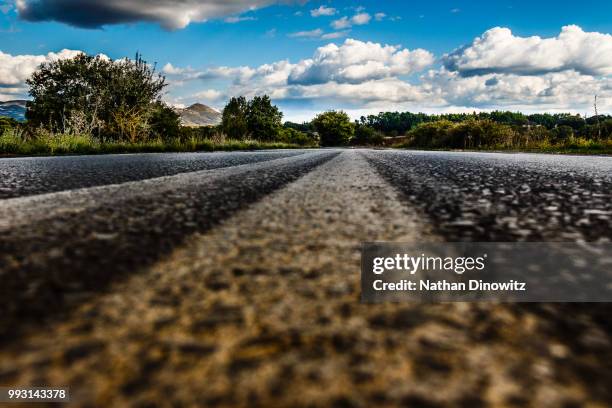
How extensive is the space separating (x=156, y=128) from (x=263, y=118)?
17.6 metres

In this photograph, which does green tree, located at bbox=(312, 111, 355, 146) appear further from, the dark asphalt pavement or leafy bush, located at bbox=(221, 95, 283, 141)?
the dark asphalt pavement

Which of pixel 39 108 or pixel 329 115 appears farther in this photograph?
pixel 329 115

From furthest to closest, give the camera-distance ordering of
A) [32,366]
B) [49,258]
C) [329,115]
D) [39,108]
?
[329,115], [39,108], [49,258], [32,366]

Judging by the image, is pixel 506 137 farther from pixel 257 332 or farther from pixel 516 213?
pixel 257 332

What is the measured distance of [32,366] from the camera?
384mm

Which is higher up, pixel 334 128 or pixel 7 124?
pixel 334 128

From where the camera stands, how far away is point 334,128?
297 ft

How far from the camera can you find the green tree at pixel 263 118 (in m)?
49.5

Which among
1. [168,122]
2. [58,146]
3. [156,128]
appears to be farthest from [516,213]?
[168,122]

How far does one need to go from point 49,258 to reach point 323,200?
1.12 m

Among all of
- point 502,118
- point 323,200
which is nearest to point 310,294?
point 323,200

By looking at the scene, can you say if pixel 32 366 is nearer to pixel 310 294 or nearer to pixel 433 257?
pixel 310 294

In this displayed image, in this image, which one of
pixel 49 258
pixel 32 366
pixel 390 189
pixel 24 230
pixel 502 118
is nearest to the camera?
pixel 32 366

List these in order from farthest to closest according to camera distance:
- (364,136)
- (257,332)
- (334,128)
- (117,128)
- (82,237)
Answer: (364,136) → (334,128) → (117,128) → (82,237) → (257,332)
